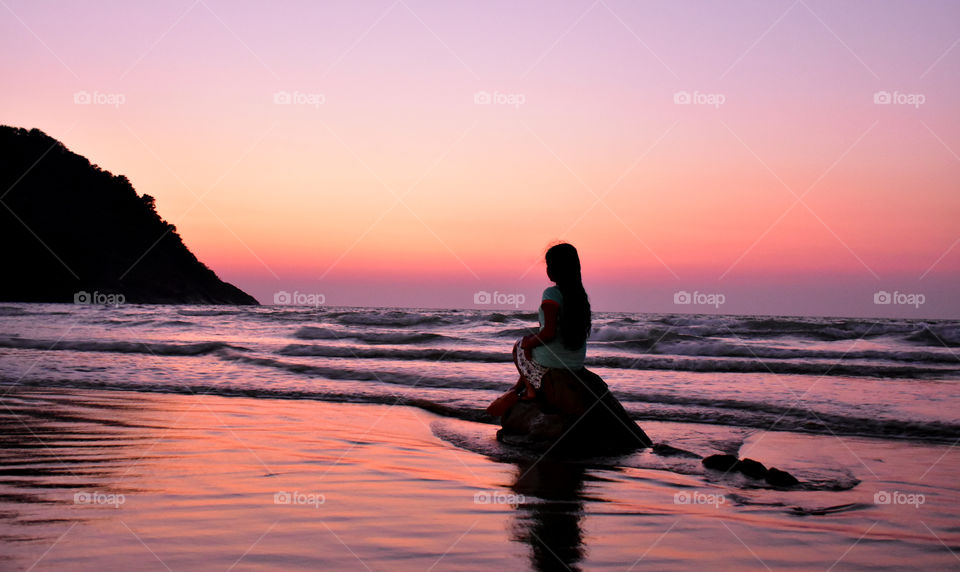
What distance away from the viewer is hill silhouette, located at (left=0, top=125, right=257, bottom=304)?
2227 inches

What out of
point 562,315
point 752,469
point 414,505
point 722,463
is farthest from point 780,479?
point 414,505

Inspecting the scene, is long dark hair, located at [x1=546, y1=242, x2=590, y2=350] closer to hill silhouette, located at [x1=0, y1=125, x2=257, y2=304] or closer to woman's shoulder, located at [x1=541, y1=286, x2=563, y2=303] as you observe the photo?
woman's shoulder, located at [x1=541, y1=286, x2=563, y2=303]

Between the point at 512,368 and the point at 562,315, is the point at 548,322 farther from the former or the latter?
the point at 512,368

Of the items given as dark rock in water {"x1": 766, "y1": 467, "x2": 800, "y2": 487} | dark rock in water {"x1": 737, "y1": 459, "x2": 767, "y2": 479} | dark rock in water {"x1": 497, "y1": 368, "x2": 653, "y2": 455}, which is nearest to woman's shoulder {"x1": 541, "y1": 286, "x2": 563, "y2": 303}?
dark rock in water {"x1": 497, "y1": 368, "x2": 653, "y2": 455}

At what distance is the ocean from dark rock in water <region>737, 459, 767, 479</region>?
3045 millimetres

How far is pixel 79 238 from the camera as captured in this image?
61.8 meters

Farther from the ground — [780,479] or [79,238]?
[79,238]

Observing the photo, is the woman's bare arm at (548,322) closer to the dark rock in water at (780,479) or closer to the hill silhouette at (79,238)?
the dark rock in water at (780,479)

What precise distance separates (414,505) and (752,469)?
111 inches

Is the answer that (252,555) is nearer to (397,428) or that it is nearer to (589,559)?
(589,559)

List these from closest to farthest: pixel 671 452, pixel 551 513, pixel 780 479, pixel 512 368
Answer: pixel 551 513, pixel 780 479, pixel 671 452, pixel 512 368

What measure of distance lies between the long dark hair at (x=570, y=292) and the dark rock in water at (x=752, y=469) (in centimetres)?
178

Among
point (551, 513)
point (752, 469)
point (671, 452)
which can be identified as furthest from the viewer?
point (671, 452)

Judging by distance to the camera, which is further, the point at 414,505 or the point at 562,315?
the point at 562,315
